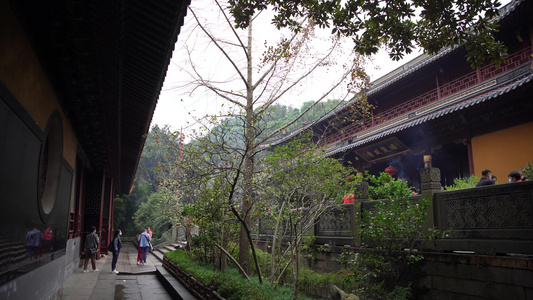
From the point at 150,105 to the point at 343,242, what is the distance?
470cm

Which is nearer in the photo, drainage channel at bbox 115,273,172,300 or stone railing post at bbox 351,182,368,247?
stone railing post at bbox 351,182,368,247

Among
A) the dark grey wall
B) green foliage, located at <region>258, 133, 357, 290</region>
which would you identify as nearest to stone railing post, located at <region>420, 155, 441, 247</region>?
green foliage, located at <region>258, 133, 357, 290</region>

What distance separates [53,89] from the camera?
493 centimetres

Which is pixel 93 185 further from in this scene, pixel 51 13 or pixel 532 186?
pixel 532 186

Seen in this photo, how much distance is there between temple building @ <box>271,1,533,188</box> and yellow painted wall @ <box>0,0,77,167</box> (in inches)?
174

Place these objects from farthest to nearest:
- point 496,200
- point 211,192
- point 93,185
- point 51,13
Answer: point 93,185
point 211,192
point 496,200
point 51,13

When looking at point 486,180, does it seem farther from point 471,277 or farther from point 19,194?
point 19,194

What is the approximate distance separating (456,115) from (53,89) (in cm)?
941

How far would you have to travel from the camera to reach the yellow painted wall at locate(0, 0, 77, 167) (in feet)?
9.80

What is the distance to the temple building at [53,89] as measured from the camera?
319 cm

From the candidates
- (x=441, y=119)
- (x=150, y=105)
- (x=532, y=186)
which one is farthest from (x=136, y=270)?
(x=532, y=186)

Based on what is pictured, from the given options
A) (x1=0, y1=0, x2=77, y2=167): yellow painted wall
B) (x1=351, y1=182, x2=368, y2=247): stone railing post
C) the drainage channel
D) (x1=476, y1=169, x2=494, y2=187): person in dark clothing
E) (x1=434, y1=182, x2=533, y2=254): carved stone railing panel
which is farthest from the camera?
the drainage channel

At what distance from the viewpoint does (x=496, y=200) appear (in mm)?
5059

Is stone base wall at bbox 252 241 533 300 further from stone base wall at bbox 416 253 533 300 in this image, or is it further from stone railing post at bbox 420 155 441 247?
stone railing post at bbox 420 155 441 247
